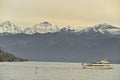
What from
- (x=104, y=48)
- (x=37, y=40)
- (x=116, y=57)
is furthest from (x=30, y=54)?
(x=116, y=57)

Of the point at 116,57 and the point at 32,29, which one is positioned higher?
the point at 32,29

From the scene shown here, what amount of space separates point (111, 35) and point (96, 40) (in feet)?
1.17

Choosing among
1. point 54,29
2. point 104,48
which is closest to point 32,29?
point 54,29

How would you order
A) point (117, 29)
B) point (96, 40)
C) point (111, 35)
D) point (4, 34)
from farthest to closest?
1. point (96, 40)
2. point (111, 35)
3. point (4, 34)
4. point (117, 29)

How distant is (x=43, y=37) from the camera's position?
5.38 metres

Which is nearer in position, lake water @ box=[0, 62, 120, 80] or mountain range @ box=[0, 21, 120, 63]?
mountain range @ box=[0, 21, 120, 63]

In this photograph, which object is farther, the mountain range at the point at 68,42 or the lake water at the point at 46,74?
the lake water at the point at 46,74

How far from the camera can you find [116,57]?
4340 mm

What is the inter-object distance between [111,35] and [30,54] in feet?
3.82

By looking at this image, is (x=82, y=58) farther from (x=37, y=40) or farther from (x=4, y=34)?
(x=4, y=34)

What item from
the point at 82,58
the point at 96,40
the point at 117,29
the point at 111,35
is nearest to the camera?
the point at 117,29

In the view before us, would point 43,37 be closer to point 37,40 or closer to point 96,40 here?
point 37,40

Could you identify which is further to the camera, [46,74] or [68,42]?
[46,74]

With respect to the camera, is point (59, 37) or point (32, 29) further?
point (59, 37)
